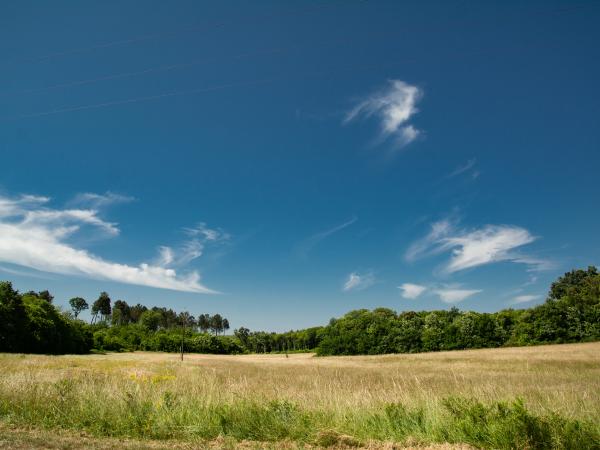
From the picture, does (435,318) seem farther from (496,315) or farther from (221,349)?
(221,349)

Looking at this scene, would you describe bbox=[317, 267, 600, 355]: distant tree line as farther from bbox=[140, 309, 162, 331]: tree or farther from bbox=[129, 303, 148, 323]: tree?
bbox=[129, 303, 148, 323]: tree

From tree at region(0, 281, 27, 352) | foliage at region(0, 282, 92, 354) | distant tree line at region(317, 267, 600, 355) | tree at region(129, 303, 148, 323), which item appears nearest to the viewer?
tree at region(0, 281, 27, 352)

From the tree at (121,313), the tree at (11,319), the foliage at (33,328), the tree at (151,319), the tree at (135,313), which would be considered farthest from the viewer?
the tree at (135,313)

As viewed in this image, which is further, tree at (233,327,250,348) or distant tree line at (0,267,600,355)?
tree at (233,327,250,348)

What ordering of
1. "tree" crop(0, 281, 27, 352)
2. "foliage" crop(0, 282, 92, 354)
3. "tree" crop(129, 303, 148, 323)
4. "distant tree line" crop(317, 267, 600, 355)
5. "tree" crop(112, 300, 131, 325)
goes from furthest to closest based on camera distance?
"tree" crop(129, 303, 148, 323), "tree" crop(112, 300, 131, 325), "distant tree line" crop(317, 267, 600, 355), "foliage" crop(0, 282, 92, 354), "tree" crop(0, 281, 27, 352)

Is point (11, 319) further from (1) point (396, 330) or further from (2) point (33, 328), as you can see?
(1) point (396, 330)

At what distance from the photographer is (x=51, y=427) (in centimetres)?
801

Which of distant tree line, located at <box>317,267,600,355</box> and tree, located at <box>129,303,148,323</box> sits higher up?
tree, located at <box>129,303,148,323</box>

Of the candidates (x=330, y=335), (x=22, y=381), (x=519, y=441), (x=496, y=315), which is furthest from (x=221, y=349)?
(x=519, y=441)

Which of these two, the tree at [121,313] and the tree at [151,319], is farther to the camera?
the tree at [121,313]

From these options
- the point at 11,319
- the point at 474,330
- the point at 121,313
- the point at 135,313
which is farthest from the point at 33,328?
the point at 135,313

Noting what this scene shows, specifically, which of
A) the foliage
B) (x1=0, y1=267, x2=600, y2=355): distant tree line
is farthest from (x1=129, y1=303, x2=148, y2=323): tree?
the foliage

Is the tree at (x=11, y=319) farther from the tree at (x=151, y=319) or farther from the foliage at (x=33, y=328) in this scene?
the tree at (x=151, y=319)

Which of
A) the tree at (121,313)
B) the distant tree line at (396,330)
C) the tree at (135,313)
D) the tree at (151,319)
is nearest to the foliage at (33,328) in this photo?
the distant tree line at (396,330)
